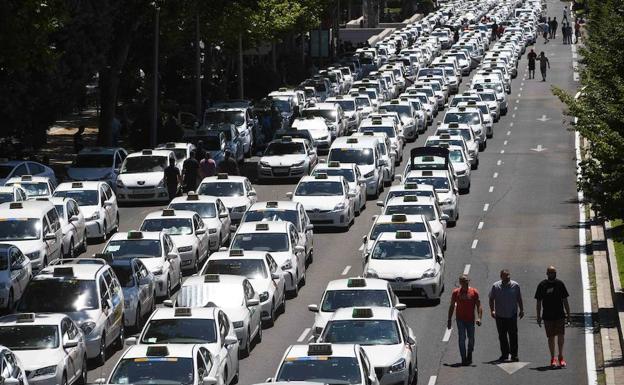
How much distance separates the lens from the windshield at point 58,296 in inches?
1145

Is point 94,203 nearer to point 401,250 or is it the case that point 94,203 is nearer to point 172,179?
point 172,179

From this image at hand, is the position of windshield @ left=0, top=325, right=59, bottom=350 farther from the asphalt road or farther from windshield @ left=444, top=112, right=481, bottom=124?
windshield @ left=444, top=112, right=481, bottom=124

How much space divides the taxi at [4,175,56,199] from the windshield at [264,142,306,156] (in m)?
11.2

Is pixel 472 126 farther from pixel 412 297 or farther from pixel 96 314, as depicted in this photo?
pixel 96 314

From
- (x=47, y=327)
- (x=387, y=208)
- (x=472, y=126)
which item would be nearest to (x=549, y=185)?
(x=472, y=126)

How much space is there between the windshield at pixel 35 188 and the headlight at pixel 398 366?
20855 millimetres

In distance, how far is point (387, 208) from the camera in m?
41.1

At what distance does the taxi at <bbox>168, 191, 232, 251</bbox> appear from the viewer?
40469 millimetres

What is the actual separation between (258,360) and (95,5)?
32251 millimetres

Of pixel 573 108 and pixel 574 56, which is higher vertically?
pixel 573 108

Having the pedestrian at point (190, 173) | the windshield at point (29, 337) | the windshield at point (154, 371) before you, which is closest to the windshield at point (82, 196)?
the pedestrian at point (190, 173)

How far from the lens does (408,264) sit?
112ft

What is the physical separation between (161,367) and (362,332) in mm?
4027

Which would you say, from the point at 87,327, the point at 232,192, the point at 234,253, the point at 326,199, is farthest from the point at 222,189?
the point at 87,327
